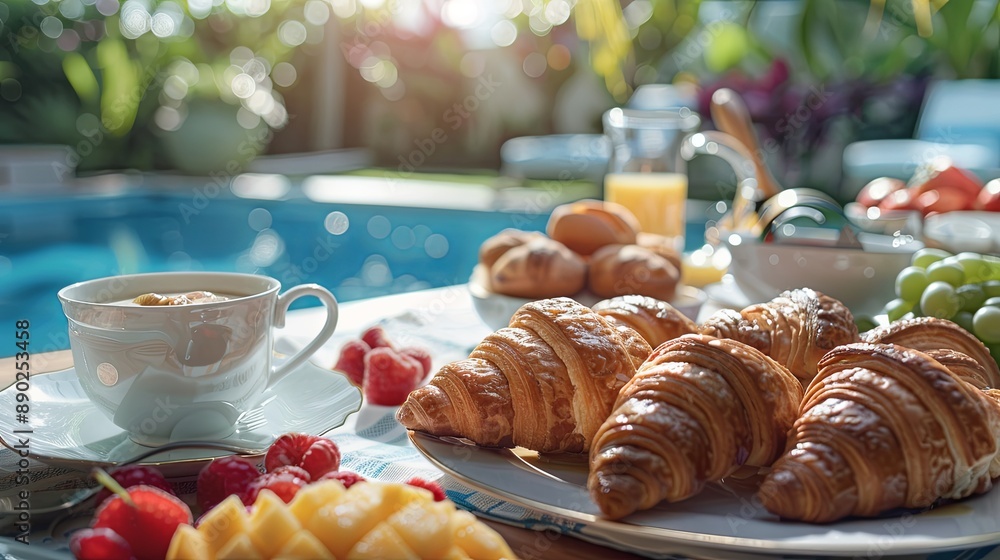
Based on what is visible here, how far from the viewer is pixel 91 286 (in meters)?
0.72

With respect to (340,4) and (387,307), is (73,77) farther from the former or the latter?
(387,307)

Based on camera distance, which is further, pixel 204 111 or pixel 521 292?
pixel 204 111

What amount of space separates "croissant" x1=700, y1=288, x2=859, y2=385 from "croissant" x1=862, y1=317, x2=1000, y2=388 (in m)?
0.03

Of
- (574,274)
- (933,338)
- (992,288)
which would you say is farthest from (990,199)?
(933,338)

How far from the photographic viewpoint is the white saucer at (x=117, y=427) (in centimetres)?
63

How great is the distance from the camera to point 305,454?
609 mm

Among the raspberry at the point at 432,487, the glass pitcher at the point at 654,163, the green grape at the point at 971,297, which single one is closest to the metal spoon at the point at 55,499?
the raspberry at the point at 432,487

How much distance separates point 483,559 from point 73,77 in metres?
6.35

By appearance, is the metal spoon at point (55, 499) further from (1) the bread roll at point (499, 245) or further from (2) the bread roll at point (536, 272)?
(1) the bread roll at point (499, 245)

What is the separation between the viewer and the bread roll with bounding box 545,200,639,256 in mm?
1301

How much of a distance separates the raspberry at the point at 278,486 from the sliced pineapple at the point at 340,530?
61 mm

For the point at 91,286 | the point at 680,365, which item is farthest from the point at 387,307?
the point at 680,365

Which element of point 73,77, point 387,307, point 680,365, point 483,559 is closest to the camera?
point 483,559

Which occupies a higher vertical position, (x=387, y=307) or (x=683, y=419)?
(x=683, y=419)
